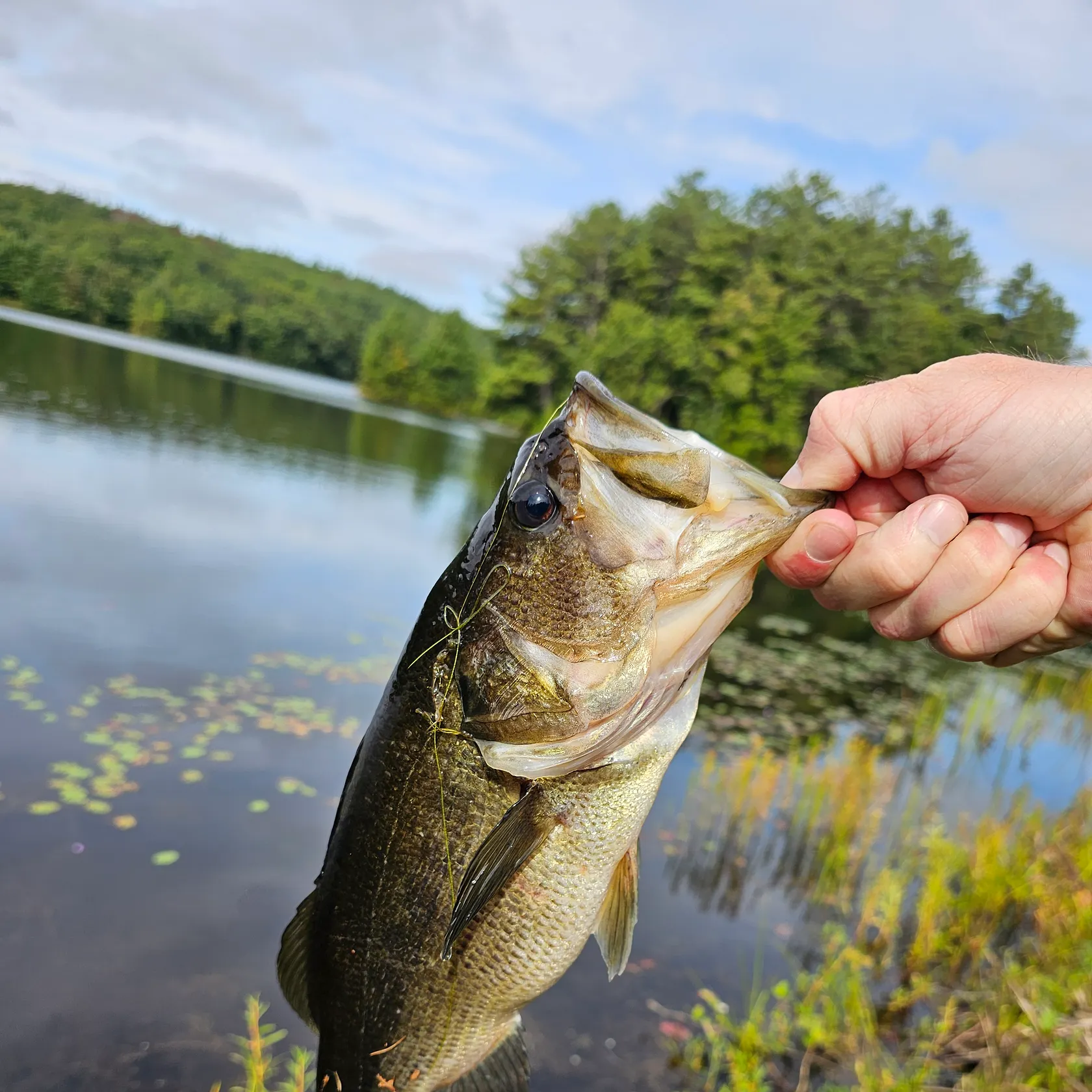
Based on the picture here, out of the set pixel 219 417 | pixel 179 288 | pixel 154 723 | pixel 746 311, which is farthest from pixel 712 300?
pixel 179 288

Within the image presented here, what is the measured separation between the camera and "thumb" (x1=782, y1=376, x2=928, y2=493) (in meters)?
2.00

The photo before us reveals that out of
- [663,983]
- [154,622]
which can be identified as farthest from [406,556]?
[663,983]

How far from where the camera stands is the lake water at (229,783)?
431 cm

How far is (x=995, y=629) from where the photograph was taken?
7.16 feet

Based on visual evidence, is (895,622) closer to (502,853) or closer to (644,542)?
(644,542)

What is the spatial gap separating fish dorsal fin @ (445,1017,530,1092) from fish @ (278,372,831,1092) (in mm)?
178

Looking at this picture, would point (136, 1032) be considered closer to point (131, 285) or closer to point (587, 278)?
point (587, 278)

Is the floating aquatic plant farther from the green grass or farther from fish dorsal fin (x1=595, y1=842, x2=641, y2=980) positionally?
fish dorsal fin (x1=595, y1=842, x2=641, y2=980)

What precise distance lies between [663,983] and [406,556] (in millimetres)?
10214

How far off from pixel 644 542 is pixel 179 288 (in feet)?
267

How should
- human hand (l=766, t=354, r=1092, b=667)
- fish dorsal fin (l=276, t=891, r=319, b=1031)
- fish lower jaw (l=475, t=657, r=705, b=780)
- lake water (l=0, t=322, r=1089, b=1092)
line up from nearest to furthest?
fish lower jaw (l=475, t=657, r=705, b=780) < human hand (l=766, t=354, r=1092, b=667) < fish dorsal fin (l=276, t=891, r=319, b=1031) < lake water (l=0, t=322, r=1089, b=1092)

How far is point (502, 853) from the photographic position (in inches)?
69.1

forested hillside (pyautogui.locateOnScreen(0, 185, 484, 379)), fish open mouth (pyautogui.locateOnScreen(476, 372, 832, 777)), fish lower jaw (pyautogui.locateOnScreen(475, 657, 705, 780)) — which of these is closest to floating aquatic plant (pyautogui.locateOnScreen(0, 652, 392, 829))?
fish lower jaw (pyautogui.locateOnScreen(475, 657, 705, 780))

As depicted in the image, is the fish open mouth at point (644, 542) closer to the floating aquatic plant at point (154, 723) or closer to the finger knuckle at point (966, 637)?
the finger knuckle at point (966, 637)
